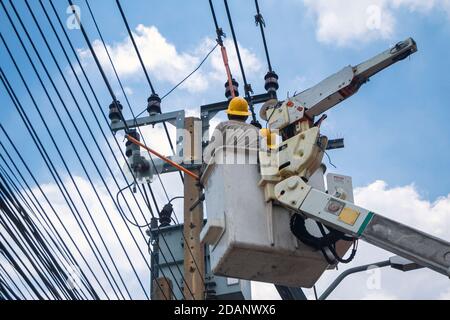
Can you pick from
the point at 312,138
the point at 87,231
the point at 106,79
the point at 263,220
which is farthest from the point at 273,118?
the point at 87,231

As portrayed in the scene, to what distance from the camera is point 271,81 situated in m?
8.48

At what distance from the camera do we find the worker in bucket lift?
5.11m

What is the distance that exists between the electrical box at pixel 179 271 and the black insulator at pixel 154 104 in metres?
1.45

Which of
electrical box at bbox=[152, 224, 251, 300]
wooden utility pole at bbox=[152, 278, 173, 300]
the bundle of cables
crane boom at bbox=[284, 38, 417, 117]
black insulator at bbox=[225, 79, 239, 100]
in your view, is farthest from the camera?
black insulator at bbox=[225, 79, 239, 100]

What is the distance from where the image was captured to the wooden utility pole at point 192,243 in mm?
6762

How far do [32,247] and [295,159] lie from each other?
2.28m

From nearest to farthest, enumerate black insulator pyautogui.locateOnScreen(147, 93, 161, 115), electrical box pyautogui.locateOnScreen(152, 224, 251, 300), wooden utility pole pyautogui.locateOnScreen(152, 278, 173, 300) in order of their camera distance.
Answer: wooden utility pole pyautogui.locateOnScreen(152, 278, 173, 300) → electrical box pyautogui.locateOnScreen(152, 224, 251, 300) → black insulator pyautogui.locateOnScreen(147, 93, 161, 115)

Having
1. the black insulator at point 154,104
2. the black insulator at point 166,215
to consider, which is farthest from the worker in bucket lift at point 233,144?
the black insulator at point 166,215

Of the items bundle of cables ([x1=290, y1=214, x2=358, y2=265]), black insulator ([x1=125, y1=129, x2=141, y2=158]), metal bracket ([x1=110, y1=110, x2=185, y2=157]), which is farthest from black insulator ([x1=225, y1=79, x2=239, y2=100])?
bundle of cables ([x1=290, y1=214, x2=358, y2=265])

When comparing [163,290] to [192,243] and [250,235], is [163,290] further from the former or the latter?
[250,235]

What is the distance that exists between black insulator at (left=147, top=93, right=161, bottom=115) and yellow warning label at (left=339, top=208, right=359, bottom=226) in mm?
3865

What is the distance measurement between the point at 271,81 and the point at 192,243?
8.60 feet

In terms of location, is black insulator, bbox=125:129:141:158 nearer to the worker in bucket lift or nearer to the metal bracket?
the metal bracket
